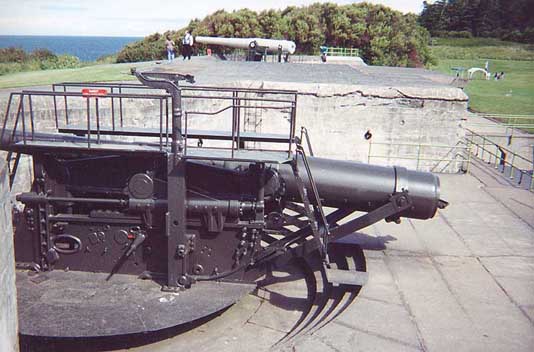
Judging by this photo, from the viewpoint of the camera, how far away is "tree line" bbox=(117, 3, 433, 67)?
33031mm

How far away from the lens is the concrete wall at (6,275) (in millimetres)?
3154

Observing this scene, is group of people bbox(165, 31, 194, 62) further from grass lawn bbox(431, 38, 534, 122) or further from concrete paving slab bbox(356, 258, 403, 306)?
grass lawn bbox(431, 38, 534, 122)

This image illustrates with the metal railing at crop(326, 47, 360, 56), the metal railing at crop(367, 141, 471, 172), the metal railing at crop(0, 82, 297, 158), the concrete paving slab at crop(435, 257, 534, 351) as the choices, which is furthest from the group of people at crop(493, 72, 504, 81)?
the concrete paving slab at crop(435, 257, 534, 351)

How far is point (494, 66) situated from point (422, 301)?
2278 inches

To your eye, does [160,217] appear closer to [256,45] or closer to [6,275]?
[6,275]

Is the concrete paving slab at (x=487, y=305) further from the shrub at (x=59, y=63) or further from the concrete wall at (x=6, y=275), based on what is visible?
the shrub at (x=59, y=63)

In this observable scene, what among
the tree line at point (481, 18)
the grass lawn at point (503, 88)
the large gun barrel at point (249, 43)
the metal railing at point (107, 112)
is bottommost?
the grass lawn at point (503, 88)

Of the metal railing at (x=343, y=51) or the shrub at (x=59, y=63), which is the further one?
the metal railing at (x=343, y=51)

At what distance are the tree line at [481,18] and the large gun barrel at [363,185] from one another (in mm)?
44864

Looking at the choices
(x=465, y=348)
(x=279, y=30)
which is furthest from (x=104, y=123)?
(x=279, y=30)

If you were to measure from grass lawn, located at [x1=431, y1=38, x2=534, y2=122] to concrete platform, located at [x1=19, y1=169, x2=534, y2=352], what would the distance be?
2696 centimetres

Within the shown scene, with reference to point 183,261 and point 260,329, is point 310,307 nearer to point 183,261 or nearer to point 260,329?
point 260,329

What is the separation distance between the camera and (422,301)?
5441 millimetres

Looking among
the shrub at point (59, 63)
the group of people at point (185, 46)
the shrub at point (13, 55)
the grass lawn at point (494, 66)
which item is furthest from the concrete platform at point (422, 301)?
the grass lawn at point (494, 66)
